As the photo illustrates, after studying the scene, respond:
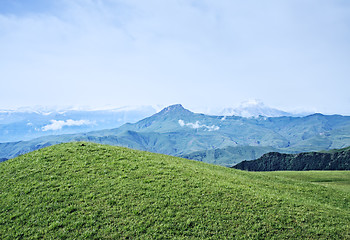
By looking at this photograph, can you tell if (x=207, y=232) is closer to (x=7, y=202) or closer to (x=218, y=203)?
(x=218, y=203)

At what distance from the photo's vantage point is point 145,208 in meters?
17.3

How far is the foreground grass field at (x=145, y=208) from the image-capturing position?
590 inches

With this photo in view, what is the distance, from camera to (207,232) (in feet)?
49.0

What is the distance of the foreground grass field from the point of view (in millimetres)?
14992

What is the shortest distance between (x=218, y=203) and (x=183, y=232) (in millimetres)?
4562

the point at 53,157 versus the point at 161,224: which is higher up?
the point at 53,157

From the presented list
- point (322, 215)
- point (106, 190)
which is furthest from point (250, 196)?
point (106, 190)

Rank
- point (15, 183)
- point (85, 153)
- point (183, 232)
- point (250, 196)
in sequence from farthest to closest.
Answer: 1. point (85, 153)
2. point (15, 183)
3. point (250, 196)
4. point (183, 232)

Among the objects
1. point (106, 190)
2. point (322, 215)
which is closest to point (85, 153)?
point (106, 190)

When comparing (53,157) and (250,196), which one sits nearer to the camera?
(250,196)

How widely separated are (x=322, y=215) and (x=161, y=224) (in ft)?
42.9

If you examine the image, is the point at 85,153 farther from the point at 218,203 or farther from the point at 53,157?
the point at 218,203

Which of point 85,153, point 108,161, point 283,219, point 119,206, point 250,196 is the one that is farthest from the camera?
point 85,153

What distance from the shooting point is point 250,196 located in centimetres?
1980
